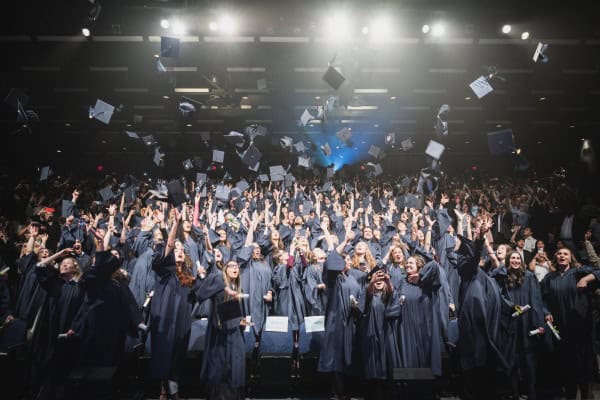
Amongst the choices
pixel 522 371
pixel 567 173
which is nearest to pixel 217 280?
pixel 522 371

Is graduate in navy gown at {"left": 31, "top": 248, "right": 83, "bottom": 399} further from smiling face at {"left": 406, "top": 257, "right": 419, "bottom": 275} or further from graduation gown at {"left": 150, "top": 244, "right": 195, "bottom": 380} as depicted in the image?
smiling face at {"left": 406, "top": 257, "right": 419, "bottom": 275}

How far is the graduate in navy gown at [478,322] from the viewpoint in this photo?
4.11 m

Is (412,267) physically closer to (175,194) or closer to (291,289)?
(291,289)

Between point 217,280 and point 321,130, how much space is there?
46.5 feet

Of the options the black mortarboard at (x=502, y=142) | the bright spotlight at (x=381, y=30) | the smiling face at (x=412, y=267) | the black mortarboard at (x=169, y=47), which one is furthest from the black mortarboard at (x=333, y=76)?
the smiling face at (x=412, y=267)

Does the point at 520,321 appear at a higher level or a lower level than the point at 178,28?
lower

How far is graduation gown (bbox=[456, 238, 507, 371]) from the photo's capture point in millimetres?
4109

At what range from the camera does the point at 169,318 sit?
4344 mm

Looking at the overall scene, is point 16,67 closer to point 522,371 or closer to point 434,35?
point 434,35

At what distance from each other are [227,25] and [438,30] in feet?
15.5

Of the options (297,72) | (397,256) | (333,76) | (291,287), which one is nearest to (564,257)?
(397,256)

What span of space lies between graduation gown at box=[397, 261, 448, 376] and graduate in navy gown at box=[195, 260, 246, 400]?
182 cm

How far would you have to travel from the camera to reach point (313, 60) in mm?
9867

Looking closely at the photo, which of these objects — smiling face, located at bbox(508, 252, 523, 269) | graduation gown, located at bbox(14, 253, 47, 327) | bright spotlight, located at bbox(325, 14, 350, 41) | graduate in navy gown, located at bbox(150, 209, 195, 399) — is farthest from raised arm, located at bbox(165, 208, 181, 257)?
bright spotlight, located at bbox(325, 14, 350, 41)
